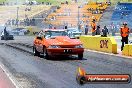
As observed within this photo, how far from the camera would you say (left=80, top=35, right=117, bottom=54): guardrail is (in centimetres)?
2706

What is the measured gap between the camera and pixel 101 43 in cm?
2933

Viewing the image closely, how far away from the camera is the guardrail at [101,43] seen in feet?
88.8

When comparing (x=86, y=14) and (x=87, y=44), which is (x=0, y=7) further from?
(x=87, y=44)

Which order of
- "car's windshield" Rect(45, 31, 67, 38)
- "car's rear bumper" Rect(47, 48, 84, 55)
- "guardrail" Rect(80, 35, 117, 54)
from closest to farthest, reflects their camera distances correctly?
"car's rear bumper" Rect(47, 48, 84, 55)
"car's windshield" Rect(45, 31, 67, 38)
"guardrail" Rect(80, 35, 117, 54)

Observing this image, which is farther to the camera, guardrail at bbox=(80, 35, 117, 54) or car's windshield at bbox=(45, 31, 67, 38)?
guardrail at bbox=(80, 35, 117, 54)

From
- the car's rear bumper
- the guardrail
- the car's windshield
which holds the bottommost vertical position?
the guardrail

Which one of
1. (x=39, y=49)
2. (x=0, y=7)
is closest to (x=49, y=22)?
(x=0, y=7)

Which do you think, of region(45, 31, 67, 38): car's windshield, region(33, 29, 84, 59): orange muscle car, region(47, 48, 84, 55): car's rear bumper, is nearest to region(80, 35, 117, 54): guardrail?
region(45, 31, 67, 38): car's windshield

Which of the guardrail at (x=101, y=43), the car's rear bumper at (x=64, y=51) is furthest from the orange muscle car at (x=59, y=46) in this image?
the guardrail at (x=101, y=43)

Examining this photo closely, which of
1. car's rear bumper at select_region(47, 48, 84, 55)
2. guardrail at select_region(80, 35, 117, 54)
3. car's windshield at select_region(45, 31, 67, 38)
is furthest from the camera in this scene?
guardrail at select_region(80, 35, 117, 54)

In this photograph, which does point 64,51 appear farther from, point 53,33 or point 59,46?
point 53,33

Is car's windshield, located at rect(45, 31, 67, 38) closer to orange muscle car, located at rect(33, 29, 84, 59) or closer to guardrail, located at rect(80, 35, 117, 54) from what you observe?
orange muscle car, located at rect(33, 29, 84, 59)

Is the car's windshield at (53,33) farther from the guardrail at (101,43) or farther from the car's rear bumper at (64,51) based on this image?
the guardrail at (101,43)

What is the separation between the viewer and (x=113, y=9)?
76.5 meters
